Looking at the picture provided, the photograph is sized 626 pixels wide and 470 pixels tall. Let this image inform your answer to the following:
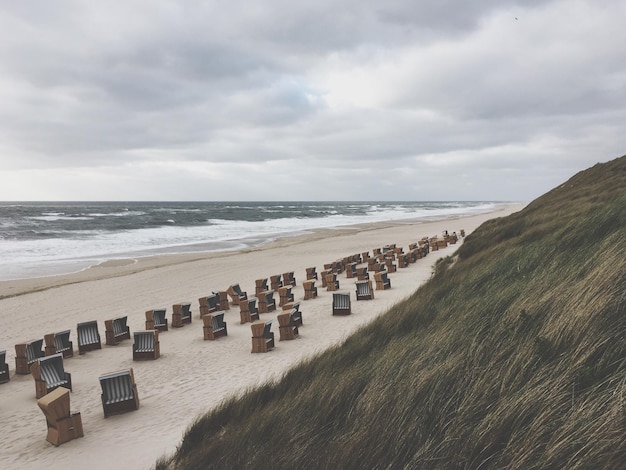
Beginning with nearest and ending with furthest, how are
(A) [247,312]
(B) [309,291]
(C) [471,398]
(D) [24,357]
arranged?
1. (C) [471,398]
2. (D) [24,357]
3. (A) [247,312]
4. (B) [309,291]

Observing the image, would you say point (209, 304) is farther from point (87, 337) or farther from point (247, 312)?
point (87, 337)

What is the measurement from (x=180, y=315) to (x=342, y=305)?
4.52m

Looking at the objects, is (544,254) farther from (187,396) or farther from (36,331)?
(36,331)

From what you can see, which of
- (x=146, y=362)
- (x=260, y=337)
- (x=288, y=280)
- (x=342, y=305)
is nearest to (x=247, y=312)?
(x=342, y=305)

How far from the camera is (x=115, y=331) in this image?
10930 mm

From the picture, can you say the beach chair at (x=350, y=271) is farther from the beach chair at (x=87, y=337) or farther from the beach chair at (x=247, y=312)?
the beach chair at (x=87, y=337)

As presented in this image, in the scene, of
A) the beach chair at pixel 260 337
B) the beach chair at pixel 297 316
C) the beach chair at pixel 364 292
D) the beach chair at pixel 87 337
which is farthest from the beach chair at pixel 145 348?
the beach chair at pixel 364 292

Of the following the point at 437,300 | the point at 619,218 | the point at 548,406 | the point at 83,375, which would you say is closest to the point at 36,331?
the point at 83,375

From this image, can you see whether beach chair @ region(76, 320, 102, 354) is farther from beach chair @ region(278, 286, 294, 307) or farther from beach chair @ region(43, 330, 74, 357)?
beach chair @ region(278, 286, 294, 307)

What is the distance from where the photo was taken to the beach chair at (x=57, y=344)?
9.58 metres

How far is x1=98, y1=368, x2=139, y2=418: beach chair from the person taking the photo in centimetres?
655

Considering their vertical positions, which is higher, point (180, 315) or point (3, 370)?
point (180, 315)

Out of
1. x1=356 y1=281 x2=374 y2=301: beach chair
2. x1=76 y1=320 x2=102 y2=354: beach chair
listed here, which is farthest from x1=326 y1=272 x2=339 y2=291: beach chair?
x1=76 y1=320 x2=102 y2=354: beach chair

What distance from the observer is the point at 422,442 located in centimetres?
320
